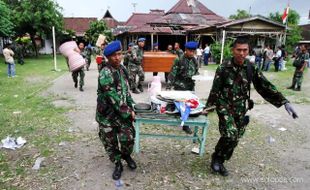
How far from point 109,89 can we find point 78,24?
39.8 metres

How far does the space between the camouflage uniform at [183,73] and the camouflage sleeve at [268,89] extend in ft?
5.79

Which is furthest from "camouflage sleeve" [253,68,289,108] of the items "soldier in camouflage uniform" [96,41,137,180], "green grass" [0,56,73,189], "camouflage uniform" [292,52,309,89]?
"camouflage uniform" [292,52,309,89]

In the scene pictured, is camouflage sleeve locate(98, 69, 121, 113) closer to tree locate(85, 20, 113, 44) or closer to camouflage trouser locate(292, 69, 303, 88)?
camouflage trouser locate(292, 69, 303, 88)

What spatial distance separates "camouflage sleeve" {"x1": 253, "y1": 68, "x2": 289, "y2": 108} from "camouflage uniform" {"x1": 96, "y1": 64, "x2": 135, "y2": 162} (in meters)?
1.61

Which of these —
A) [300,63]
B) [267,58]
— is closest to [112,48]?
[300,63]

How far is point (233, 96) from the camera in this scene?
329 centimetres

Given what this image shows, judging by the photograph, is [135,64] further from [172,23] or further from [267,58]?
[172,23]

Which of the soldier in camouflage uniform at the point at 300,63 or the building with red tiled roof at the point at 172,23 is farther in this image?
the building with red tiled roof at the point at 172,23

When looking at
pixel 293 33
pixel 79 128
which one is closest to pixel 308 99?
pixel 79 128

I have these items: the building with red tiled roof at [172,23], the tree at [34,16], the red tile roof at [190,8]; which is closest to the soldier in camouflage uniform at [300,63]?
the building with red tiled roof at [172,23]

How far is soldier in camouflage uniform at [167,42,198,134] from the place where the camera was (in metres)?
4.99

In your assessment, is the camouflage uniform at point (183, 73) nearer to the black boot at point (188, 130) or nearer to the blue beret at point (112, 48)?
the black boot at point (188, 130)

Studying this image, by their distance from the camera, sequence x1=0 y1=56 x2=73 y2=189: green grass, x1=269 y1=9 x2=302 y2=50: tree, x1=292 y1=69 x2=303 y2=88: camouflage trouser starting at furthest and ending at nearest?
x1=269 y1=9 x2=302 y2=50: tree < x1=292 y1=69 x2=303 y2=88: camouflage trouser < x1=0 y1=56 x2=73 y2=189: green grass

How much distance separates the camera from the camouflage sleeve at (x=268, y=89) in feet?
11.0
